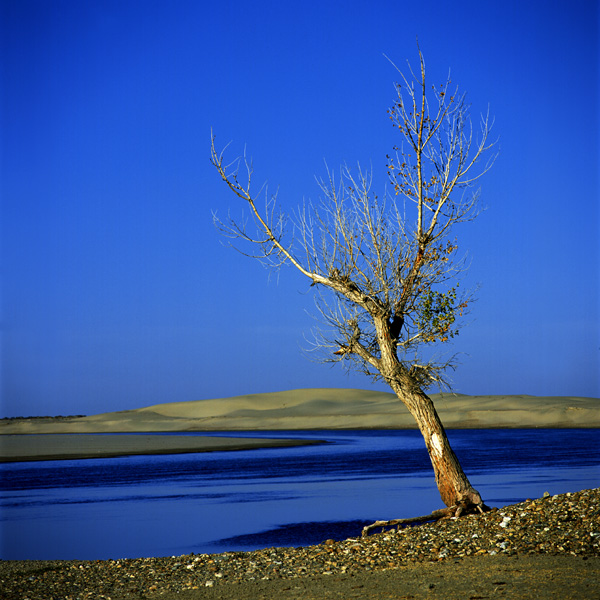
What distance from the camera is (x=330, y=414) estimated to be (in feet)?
267

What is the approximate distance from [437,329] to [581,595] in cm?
652

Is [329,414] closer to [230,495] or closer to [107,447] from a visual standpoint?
[107,447]

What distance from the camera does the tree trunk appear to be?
41.3ft

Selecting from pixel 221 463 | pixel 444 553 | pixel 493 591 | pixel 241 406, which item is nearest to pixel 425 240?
pixel 444 553

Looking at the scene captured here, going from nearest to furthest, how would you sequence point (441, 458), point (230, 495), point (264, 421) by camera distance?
point (441, 458), point (230, 495), point (264, 421)

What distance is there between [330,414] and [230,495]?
62.1 meters

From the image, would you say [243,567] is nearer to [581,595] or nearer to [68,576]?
[68,576]

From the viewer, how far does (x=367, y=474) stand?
2477 centimetres

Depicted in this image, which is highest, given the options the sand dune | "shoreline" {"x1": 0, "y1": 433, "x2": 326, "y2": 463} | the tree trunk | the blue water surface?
the tree trunk

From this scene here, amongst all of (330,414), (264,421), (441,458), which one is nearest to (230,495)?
(441,458)

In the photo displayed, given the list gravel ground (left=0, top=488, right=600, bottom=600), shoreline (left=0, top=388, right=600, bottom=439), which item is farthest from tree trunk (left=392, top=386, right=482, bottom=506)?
shoreline (left=0, top=388, right=600, bottom=439)

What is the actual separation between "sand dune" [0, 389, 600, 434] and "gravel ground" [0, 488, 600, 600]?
49.3 meters

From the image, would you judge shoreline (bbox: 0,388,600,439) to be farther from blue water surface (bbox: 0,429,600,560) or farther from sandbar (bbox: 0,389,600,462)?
blue water surface (bbox: 0,429,600,560)

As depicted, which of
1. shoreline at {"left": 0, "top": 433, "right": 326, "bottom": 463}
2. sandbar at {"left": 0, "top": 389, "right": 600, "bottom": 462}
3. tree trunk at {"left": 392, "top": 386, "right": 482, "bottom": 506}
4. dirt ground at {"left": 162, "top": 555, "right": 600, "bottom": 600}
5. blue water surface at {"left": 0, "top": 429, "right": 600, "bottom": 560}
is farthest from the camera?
sandbar at {"left": 0, "top": 389, "right": 600, "bottom": 462}
